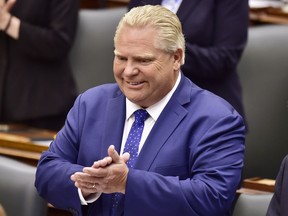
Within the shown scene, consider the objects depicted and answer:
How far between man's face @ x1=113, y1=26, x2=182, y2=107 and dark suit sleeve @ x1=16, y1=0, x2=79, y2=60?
0.95 m

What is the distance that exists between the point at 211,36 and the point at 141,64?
687 mm

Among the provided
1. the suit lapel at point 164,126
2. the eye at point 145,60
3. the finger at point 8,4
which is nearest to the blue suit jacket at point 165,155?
the suit lapel at point 164,126

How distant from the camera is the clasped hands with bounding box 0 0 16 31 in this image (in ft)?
9.86

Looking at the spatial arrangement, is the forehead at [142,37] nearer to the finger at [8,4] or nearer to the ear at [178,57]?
the ear at [178,57]

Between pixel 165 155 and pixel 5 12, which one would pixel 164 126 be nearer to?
pixel 165 155

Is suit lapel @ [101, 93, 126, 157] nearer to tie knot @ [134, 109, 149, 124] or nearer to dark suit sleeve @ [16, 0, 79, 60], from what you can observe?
tie knot @ [134, 109, 149, 124]

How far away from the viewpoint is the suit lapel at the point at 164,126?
214 cm

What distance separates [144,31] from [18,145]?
78 centimetres

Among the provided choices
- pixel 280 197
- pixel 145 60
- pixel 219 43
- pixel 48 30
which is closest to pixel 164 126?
pixel 145 60

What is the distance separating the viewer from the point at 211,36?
9.14ft

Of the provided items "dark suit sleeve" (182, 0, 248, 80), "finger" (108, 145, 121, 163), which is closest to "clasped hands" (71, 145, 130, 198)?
"finger" (108, 145, 121, 163)

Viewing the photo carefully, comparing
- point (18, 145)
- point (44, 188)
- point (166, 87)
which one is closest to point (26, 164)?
point (18, 145)

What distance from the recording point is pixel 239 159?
7.03ft

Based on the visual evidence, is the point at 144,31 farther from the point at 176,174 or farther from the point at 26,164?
the point at 26,164
